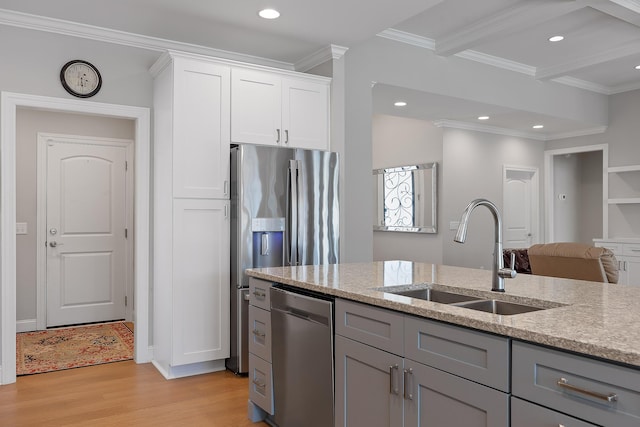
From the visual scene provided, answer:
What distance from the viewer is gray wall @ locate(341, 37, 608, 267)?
440 centimetres

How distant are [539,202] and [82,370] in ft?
22.5

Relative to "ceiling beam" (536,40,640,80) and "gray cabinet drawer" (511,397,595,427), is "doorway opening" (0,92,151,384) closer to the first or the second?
"gray cabinet drawer" (511,397,595,427)

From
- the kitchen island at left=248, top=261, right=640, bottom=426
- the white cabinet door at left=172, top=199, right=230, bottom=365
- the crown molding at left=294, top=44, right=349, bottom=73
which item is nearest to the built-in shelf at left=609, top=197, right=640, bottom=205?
the crown molding at left=294, top=44, right=349, bottom=73

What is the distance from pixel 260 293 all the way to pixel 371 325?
963 mm

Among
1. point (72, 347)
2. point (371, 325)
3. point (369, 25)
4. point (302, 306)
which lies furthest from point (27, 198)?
point (371, 325)

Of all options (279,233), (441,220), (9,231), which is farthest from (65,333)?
(441,220)

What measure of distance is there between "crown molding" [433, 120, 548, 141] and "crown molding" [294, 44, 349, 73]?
9.00 feet

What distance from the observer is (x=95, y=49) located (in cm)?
Result: 380

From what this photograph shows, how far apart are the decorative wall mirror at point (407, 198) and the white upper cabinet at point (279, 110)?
10.0 ft

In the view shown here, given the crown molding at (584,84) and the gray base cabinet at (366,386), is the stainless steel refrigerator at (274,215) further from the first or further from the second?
the crown molding at (584,84)

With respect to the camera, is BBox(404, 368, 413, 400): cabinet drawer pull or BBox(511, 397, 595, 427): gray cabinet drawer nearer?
BBox(511, 397, 595, 427): gray cabinet drawer

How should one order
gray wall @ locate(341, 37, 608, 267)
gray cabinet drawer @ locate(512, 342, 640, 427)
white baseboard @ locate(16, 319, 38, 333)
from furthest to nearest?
white baseboard @ locate(16, 319, 38, 333), gray wall @ locate(341, 37, 608, 267), gray cabinet drawer @ locate(512, 342, 640, 427)

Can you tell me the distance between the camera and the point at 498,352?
4.69 feet

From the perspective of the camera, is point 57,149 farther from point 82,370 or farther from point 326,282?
point 326,282
